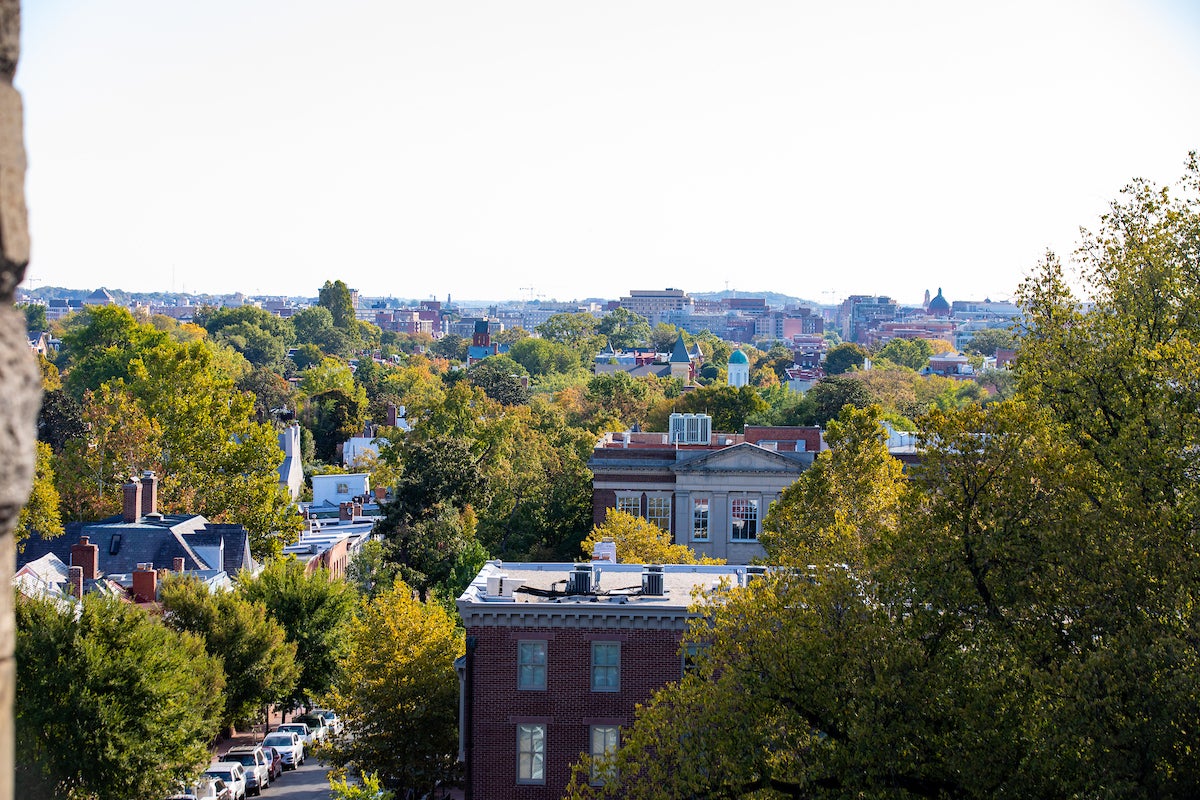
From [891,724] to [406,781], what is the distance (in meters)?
17.2

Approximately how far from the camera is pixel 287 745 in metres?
42.5

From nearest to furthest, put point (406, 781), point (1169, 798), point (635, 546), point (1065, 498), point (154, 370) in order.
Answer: point (1169, 798) < point (1065, 498) < point (406, 781) < point (635, 546) < point (154, 370)

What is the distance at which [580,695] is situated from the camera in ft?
99.0

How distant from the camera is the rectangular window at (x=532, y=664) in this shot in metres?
30.2

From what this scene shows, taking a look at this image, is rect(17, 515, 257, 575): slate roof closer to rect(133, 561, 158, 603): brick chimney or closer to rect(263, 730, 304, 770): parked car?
rect(133, 561, 158, 603): brick chimney

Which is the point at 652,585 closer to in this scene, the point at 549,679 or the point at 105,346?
the point at 549,679

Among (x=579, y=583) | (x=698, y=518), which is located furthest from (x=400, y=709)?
(x=698, y=518)

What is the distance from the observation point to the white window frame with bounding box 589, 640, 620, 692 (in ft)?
98.8

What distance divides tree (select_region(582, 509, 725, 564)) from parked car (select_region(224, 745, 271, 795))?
39.9 ft

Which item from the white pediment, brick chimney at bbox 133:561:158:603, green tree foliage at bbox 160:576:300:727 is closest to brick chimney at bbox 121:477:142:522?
brick chimney at bbox 133:561:158:603

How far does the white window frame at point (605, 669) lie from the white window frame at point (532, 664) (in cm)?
108

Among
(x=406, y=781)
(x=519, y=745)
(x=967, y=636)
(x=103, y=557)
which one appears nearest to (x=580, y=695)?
(x=519, y=745)

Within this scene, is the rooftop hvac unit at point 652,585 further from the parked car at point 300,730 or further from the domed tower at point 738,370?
the domed tower at point 738,370

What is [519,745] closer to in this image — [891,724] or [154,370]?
[891,724]
